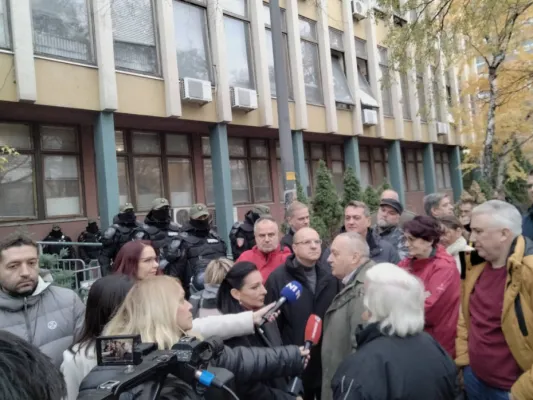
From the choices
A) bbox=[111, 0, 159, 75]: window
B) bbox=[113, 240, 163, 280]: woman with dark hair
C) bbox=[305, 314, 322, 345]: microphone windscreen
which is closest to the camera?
bbox=[305, 314, 322, 345]: microphone windscreen

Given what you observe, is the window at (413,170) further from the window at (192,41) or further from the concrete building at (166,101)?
the window at (192,41)

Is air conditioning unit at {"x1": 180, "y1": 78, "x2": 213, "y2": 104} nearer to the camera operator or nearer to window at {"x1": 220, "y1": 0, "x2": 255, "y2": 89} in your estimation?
window at {"x1": 220, "y1": 0, "x2": 255, "y2": 89}

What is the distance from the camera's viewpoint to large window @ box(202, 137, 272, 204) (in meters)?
14.5

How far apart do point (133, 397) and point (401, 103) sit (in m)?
20.6

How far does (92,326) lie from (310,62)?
1510cm

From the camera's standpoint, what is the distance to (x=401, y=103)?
20375 mm

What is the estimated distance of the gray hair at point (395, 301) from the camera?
2.18 meters

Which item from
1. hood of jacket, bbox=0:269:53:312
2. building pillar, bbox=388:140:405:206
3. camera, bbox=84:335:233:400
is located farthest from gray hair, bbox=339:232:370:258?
building pillar, bbox=388:140:405:206

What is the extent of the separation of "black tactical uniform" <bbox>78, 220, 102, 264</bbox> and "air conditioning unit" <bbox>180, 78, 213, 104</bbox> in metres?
3.85

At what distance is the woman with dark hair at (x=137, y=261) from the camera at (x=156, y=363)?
177cm

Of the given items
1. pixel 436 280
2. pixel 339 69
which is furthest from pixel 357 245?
pixel 339 69

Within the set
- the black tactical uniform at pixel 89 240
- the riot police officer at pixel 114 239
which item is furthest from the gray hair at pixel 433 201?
the black tactical uniform at pixel 89 240

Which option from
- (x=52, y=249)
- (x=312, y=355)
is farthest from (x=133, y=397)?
(x=52, y=249)

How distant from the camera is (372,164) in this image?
70.7 ft
